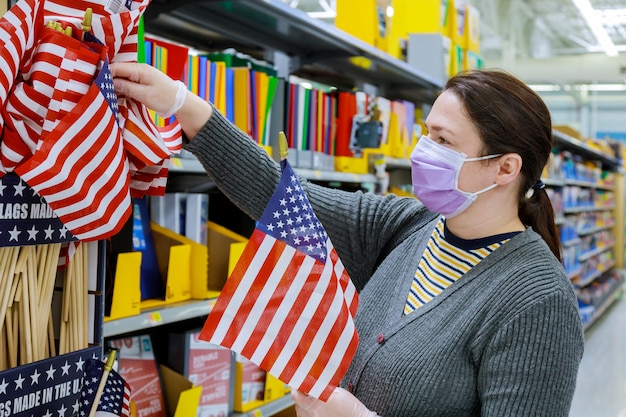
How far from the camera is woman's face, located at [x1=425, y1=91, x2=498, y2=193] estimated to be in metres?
1.78

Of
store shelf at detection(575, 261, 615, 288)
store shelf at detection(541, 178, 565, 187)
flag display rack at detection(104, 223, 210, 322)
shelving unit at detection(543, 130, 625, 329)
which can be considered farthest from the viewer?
store shelf at detection(575, 261, 615, 288)

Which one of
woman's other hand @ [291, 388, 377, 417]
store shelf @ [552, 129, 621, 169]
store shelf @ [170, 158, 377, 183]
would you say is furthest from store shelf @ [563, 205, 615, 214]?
woman's other hand @ [291, 388, 377, 417]

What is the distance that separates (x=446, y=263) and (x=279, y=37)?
1949 mm

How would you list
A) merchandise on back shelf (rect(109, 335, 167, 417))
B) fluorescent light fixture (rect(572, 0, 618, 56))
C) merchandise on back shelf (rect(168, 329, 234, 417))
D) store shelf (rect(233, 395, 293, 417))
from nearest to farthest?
1. merchandise on back shelf (rect(109, 335, 167, 417))
2. merchandise on back shelf (rect(168, 329, 234, 417))
3. store shelf (rect(233, 395, 293, 417))
4. fluorescent light fixture (rect(572, 0, 618, 56))

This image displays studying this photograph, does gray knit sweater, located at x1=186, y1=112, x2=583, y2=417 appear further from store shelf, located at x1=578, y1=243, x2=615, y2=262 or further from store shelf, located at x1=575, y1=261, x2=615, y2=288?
store shelf, located at x1=578, y1=243, x2=615, y2=262

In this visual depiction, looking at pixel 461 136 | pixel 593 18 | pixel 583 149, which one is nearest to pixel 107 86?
pixel 461 136

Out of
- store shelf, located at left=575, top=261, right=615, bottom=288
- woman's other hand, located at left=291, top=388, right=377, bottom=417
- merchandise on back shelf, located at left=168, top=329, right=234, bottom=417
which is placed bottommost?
store shelf, located at left=575, top=261, right=615, bottom=288

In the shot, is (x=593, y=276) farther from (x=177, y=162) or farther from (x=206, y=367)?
(x=177, y=162)

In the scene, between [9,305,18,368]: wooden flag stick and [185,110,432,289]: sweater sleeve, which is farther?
[185,110,432,289]: sweater sleeve

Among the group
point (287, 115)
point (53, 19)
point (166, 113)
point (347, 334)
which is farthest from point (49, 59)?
point (287, 115)

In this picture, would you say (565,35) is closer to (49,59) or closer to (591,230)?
(591,230)

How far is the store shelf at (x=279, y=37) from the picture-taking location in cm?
276

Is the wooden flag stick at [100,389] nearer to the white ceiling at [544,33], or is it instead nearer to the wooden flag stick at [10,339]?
the wooden flag stick at [10,339]

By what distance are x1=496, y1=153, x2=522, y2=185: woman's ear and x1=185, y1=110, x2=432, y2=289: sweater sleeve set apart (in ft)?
1.05
